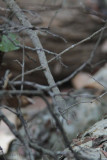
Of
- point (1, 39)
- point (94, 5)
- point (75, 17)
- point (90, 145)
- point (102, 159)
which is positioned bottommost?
point (102, 159)

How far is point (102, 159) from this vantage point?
5.64 ft

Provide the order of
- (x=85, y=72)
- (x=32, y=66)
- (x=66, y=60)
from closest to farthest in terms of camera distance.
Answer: (x=32, y=66)
(x=66, y=60)
(x=85, y=72)

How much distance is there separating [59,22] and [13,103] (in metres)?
1.92

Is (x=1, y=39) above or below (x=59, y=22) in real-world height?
below

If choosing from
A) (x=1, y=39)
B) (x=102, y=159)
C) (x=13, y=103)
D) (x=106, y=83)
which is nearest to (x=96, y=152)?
(x=102, y=159)

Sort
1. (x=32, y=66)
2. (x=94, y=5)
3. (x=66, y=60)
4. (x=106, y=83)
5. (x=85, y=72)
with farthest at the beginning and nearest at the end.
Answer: (x=94, y=5), (x=85, y=72), (x=66, y=60), (x=106, y=83), (x=32, y=66)

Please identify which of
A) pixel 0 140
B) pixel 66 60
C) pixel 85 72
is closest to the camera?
pixel 0 140

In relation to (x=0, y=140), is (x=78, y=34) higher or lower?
higher

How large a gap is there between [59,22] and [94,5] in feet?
7.97

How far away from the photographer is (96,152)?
71.7 inches

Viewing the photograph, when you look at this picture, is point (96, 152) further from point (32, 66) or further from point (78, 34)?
point (78, 34)

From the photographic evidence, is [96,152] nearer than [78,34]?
Yes

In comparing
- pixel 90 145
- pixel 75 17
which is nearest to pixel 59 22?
pixel 75 17

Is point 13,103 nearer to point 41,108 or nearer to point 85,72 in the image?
point 41,108
